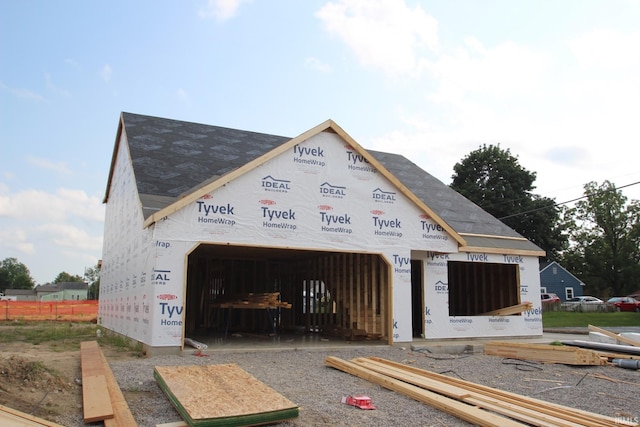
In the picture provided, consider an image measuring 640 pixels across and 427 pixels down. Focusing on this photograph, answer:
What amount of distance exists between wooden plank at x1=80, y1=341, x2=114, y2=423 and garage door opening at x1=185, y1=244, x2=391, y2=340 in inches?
211

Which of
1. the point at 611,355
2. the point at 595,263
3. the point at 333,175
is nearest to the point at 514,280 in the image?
the point at 611,355

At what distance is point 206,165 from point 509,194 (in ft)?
115

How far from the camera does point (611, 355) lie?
1048 cm

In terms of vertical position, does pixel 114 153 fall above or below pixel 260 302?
above

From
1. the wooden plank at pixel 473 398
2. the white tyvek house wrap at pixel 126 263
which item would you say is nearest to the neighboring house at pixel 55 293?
the white tyvek house wrap at pixel 126 263

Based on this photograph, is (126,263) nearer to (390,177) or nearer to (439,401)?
(390,177)

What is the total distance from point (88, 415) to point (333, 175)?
8.22 meters

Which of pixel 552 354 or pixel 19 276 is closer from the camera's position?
pixel 552 354

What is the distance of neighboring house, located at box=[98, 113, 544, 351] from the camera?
10.9 meters

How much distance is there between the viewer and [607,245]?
180 ft

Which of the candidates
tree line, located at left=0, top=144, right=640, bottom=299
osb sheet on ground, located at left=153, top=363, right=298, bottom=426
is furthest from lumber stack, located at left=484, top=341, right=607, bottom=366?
tree line, located at left=0, top=144, right=640, bottom=299

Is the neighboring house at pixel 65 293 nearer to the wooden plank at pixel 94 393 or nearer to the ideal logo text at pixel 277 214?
the ideal logo text at pixel 277 214

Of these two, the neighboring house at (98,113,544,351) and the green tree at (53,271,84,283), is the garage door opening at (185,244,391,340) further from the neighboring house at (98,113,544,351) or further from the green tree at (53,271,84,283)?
the green tree at (53,271,84,283)

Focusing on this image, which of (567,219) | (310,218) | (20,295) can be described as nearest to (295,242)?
(310,218)
